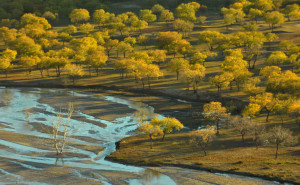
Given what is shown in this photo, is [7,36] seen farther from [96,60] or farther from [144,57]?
[144,57]

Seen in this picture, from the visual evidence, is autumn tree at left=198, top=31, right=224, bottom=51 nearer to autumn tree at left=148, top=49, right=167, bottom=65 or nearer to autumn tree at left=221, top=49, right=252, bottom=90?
autumn tree at left=221, top=49, right=252, bottom=90

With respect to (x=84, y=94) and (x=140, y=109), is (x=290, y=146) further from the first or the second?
(x=84, y=94)

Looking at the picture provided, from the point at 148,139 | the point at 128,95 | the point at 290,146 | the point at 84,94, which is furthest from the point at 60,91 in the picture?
the point at 290,146

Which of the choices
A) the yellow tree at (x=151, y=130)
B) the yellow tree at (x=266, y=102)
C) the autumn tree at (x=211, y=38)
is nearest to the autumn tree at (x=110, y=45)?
the autumn tree at (x=211, y=38)

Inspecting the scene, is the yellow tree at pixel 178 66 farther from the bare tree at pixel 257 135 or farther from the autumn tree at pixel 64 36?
the autumn tree at pixel 64 36

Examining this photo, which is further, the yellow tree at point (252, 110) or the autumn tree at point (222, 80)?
the autumn tree at point (222, 80)

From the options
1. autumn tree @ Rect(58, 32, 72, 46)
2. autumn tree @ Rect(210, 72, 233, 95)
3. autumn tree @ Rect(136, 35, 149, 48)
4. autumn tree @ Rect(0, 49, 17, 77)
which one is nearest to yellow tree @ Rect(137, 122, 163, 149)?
autumn tree @ Rect(210, 72, 233, 95)
